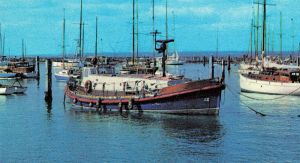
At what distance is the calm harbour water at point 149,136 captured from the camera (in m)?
32.7

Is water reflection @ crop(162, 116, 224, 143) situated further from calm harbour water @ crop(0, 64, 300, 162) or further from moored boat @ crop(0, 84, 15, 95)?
moored boat @ crop(0, 84, 15, 95)

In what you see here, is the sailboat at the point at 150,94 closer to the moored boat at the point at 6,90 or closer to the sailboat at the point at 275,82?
the moored boat at the point at 6,90

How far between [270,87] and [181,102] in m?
23.2

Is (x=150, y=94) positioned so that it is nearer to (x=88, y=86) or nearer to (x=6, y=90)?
(x=88, y=86)

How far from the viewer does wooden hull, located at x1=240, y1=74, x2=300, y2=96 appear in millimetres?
65188

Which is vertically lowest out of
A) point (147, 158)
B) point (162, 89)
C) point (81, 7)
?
point (147, 158)

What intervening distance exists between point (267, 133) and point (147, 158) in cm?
1078

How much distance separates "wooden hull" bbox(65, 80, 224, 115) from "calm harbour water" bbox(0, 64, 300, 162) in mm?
827

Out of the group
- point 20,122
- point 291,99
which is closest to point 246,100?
point 291,99

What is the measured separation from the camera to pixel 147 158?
3222 centimetres

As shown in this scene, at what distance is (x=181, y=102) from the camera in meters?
46.6

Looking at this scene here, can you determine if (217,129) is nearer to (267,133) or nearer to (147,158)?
(267,133)

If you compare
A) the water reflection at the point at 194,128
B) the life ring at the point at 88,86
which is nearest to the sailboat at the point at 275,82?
the water reflection at the point at 194,128

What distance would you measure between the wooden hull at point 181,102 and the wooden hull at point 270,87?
2063 centimetres
